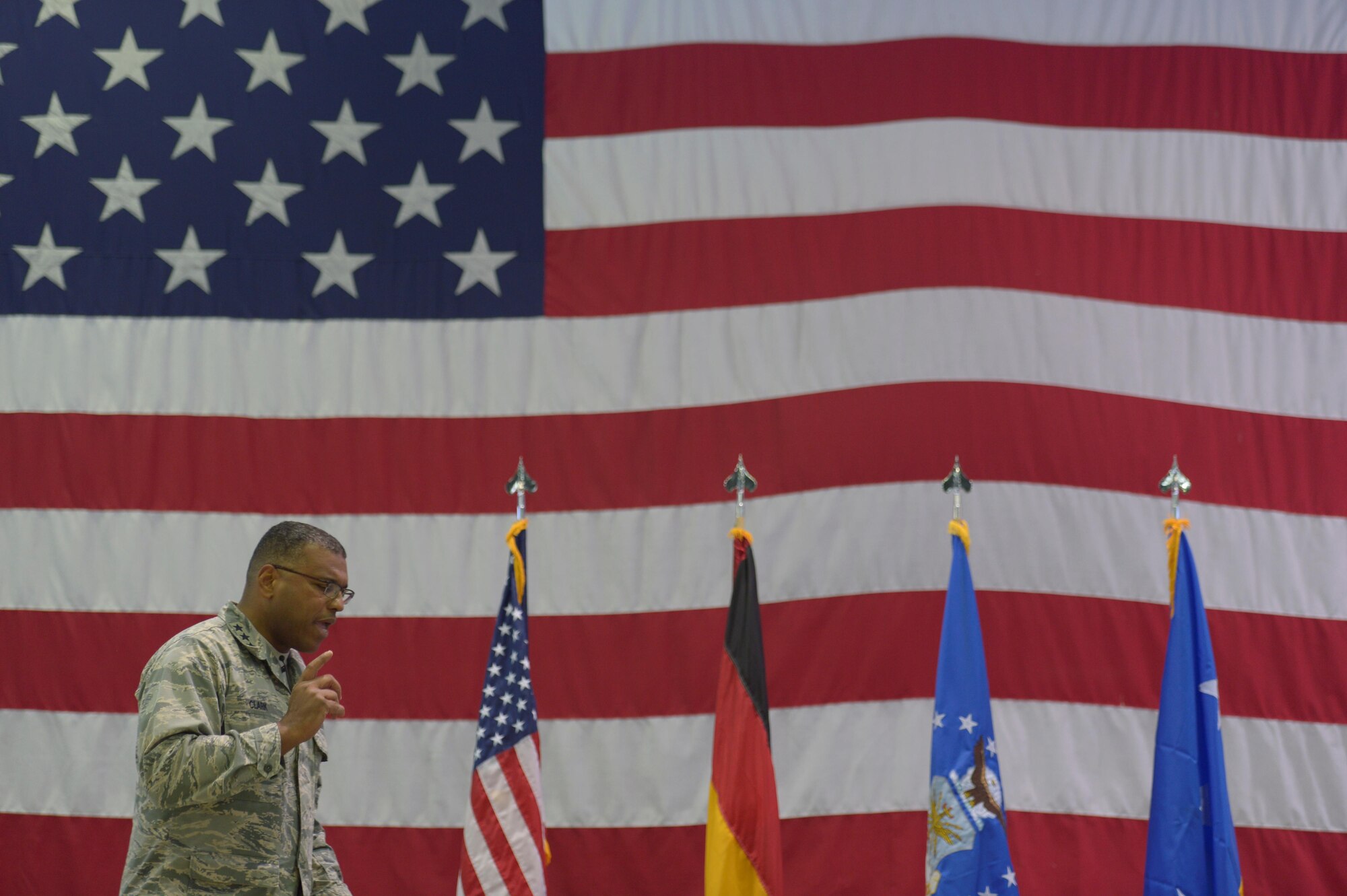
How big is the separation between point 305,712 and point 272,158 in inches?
102

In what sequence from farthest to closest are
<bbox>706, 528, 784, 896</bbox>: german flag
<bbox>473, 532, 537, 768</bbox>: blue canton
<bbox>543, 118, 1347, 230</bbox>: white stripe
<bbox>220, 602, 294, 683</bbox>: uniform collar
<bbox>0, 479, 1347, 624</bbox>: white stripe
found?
<bbox>543, 118, 1347, 230</bbox>: white stripe, <bbox>0, 479, 1347, 624</bbox>: white stripe, <bbox>473, 532, 537, 768</bbox>: blue canton, <bbox>706, 528, 784, 896</bbox>: german flag, <bbox>220, 602, 294, 683</bbox>: uniform collar

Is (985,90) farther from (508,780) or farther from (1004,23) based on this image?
(508,780)

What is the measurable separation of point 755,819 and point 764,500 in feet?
3.17

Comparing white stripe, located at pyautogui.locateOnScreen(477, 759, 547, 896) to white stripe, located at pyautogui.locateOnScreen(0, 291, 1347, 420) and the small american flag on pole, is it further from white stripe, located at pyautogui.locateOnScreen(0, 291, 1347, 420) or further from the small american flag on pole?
white stripe, located at pyautogui.locateOnScreen(0, 291, 1347, 420)

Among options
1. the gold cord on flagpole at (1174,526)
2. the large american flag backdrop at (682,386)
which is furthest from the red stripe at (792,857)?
the gold cord on flagpole at (1174,526)

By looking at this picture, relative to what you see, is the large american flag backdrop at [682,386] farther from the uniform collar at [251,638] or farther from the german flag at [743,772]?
the uniform collar at [251,638]

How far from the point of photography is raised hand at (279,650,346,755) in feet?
6.86

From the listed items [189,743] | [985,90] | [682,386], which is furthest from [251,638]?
[985,90]

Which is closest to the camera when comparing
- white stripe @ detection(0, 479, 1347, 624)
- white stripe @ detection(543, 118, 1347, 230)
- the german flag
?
the german flag

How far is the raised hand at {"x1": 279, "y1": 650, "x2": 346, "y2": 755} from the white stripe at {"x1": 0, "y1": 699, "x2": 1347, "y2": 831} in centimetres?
186

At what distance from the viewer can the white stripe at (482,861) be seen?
3.38 metres

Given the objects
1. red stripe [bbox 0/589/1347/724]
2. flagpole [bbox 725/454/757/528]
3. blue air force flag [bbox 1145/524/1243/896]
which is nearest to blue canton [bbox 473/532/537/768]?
red stripe [bbox 0/589/1347/724]

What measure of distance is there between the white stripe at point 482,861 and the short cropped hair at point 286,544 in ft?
4.26

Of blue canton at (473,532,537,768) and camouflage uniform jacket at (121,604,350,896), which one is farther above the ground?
blue canton at (473,532,537,768)
